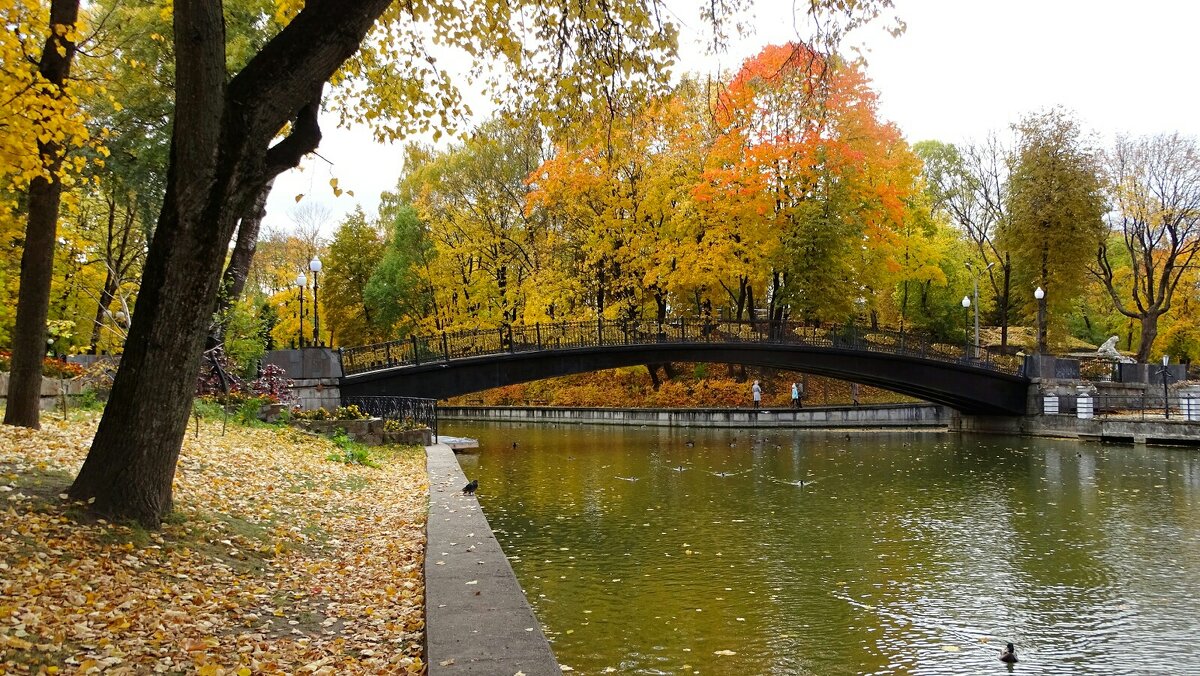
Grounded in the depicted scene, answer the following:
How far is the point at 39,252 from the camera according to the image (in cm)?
891

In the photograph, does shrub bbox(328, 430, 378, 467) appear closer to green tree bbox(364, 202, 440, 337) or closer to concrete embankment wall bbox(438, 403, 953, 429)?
concrete embankment wall bbox(438, 403, 953, 429)

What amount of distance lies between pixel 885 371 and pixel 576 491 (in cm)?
1675

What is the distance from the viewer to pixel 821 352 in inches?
1109

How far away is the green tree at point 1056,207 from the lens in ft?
110

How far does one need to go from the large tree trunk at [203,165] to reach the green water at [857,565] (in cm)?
372

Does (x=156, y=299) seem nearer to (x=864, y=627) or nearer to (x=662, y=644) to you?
(x=662, y=644)

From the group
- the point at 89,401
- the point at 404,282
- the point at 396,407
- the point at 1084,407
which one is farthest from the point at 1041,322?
the point at 89,401

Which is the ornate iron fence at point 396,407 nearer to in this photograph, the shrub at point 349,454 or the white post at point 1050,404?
the shrub at point 349,454

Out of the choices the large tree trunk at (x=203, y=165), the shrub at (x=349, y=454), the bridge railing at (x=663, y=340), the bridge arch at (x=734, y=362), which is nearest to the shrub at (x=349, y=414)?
the shrub at (x=349, y=454)

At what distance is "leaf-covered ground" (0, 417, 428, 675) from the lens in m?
4.48

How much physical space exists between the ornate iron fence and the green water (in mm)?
3082

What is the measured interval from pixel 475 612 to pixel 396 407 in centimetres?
1721

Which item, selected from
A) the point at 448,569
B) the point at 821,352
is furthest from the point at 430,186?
the point at 448,569

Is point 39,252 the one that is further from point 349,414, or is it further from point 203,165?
point 349,414
